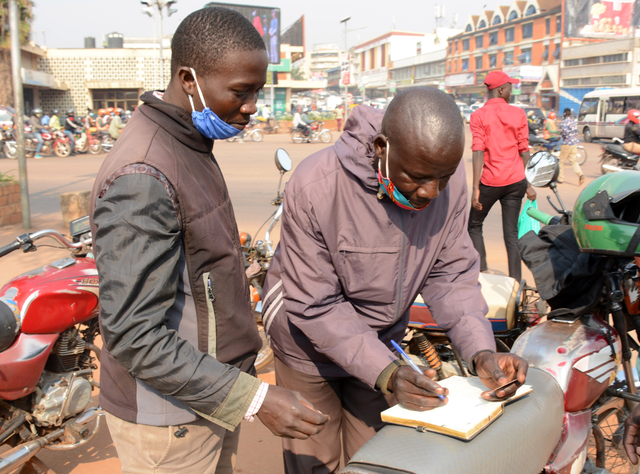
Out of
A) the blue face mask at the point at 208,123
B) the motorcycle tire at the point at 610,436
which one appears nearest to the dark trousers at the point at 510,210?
the motorcycle tire at the point at 610,436

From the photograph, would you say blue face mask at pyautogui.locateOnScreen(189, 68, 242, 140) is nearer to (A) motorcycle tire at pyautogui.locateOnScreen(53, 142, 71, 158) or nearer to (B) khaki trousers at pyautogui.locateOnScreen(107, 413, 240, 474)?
(B) khaki trousers at pyautogui.locateOnScreen(107, 413, 240, 474)

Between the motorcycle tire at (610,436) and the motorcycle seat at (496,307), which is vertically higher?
→ the motorcycle seat at (496,307)

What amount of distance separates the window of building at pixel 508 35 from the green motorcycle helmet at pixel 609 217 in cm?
5604

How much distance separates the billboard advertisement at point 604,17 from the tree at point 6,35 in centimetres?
3730

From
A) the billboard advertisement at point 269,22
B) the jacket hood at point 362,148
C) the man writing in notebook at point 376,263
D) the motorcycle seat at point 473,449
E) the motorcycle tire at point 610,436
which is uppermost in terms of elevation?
the billboard advertisement at point 269,22

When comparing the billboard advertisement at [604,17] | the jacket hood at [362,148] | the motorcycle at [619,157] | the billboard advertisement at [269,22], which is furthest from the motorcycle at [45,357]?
the billboard advertisement at [604,17]

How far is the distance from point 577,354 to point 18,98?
291 inches

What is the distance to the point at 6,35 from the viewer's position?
21.9 m

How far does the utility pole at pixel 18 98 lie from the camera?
6.73m

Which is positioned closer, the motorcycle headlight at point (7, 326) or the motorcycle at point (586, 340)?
the motorcycle at point (586, 340)

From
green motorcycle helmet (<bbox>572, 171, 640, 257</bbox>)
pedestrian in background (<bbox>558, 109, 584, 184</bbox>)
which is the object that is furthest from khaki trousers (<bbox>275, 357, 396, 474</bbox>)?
pedestrian in background (<bbox>558, 109, 584, 184</bbox>)

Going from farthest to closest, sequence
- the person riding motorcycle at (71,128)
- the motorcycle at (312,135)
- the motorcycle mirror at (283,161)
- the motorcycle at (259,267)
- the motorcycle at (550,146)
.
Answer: the motorcycle at (312,135)
the person riding motorcycle at (71,128)
the motorcycle at (550,146)
the motorcycle at (259,267)
the motorcycle mirror at (283,161)

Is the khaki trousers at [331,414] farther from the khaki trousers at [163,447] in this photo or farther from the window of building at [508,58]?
the window of building at [508,58]

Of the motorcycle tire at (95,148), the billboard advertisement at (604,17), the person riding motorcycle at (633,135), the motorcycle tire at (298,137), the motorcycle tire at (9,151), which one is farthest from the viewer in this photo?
the billboard advertisement at (604,17)
